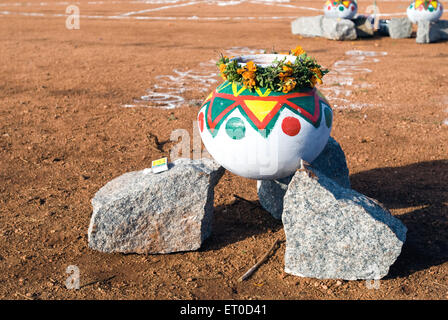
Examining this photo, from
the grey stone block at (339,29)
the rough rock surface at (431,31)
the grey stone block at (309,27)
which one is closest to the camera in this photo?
the rough rock surface at (431,31)

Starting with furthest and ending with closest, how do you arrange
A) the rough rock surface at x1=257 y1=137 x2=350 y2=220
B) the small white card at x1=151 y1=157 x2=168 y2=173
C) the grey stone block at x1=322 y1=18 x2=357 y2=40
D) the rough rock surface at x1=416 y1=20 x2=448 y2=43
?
1. the grey stone block at x1=322 y1=18 x2=357 y2=40
2. the rough rock surface at x1=416 y1=20 x2=448 y2=43
3. the rough rock surface at x1=257 y1=137 x2=350 y2=220
4. the small white card at x1=151 y1=157 x2=168 y2=173

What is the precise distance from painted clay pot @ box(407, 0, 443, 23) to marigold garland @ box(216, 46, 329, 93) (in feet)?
40.7

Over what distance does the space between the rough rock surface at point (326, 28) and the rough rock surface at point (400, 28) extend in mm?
1278

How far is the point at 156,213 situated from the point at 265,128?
133 centimetres

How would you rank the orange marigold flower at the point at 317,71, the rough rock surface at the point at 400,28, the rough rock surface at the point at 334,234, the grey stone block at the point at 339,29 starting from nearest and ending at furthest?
1. the rough rock surface at the point at 334,234
2. the orange marigold flower at the point at 317,71
3. the grey stone block at the point at 339,29
4. the rough rock surface at the point at 400,28

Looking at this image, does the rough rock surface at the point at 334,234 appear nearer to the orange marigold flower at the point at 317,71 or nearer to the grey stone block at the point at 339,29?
the orange marigold flower at the point at 317,71

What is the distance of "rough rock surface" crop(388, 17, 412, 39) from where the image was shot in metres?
16.5

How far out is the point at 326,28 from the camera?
54.0 ft

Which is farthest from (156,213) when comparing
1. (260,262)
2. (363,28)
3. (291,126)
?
(363,28)

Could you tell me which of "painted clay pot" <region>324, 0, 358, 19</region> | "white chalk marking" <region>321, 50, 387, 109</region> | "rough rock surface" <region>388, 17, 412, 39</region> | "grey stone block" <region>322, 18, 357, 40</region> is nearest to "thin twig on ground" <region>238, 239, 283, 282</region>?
"white chalk marking" <region>321, 50, 387, 109</region>

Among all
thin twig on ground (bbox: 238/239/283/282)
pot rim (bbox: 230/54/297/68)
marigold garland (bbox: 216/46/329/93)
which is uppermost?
pot rim (bbox: 230/54/297/68)

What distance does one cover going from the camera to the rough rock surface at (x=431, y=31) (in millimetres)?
15742

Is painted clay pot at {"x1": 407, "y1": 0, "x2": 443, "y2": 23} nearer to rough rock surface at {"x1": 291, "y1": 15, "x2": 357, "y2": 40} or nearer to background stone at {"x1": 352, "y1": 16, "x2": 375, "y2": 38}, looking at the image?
background stone at {"x1": 352, "y1": 16, "x2": 375, "y2": 38}

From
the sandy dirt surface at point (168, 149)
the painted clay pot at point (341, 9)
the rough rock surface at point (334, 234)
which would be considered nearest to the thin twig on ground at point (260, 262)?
the sandy dirt surface at point (168, 149)
